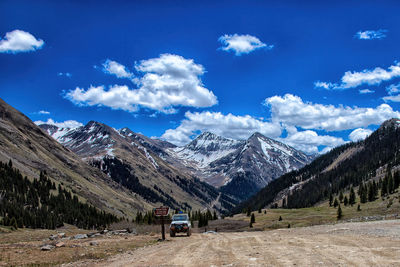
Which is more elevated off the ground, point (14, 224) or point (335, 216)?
point (14, 224)

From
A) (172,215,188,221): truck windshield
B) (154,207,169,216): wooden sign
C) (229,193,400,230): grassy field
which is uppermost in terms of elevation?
(154,207,169,216): wooden sign

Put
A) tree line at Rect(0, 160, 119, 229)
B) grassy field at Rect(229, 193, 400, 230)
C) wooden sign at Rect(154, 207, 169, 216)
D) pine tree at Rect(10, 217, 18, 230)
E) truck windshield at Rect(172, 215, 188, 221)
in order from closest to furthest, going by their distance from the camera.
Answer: wooden sign at Rect(154, 207, 169, 216)
truck windshield at Rect(172, 215, 188, 221)
grassy field at Rect(229, 193, 400, 230)
pine tree at Rect(10, 217, 18, 230)
tree line at Rect(0, 160, 119, 229)

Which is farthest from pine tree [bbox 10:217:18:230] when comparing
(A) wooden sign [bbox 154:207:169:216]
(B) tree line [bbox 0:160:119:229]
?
(A) wooden sign [bbox 154:207:169:216]

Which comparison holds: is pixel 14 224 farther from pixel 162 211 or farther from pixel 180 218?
pixel 162 211

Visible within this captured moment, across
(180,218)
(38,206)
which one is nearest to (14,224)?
(38,206)

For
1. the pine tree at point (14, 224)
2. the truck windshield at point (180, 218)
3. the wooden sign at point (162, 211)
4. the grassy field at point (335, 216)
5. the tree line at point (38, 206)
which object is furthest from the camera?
the tree line at point (38, 206)

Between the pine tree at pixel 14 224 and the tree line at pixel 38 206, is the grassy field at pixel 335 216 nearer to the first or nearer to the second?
the pine tree at pixel 14 224

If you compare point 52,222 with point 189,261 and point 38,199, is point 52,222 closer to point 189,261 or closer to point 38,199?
point 38,199

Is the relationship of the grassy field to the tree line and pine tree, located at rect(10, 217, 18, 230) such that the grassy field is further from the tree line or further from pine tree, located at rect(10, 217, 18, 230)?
the tree line

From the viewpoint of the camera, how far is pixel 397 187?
133 m

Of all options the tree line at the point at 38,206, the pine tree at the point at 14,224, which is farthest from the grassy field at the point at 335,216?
the tree line at the point at 38,206

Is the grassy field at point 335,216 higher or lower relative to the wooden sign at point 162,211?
lower

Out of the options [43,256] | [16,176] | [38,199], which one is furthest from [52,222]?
[43,256]

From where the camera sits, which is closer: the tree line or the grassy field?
the grassy field
